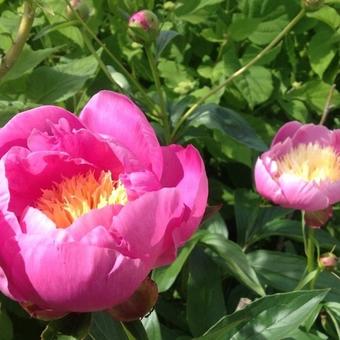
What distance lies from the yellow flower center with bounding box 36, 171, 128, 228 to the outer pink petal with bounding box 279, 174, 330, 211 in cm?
38

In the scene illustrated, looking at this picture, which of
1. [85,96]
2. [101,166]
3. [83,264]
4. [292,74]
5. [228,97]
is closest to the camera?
[83,264]

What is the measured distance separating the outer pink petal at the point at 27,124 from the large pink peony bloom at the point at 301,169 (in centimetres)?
40

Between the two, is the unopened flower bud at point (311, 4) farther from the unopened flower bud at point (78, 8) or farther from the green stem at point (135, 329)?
the green stem at point (135, 329)

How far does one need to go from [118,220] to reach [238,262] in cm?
44

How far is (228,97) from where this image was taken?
1327mm

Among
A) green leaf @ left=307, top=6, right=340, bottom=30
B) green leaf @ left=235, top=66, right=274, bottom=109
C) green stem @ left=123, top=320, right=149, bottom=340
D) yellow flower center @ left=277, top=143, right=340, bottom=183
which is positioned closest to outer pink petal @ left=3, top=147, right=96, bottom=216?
green stem @ left=123, top=320, right=149, bottom=340

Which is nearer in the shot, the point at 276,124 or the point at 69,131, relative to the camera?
the point at 69,131

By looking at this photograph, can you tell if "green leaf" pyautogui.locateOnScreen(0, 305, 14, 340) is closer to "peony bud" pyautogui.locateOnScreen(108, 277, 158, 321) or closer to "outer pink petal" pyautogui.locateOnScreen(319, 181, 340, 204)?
"peony bud" pyautogui.locateOnScreen(108, 277, 158, 321)

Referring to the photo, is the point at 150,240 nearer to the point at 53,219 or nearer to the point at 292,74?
the point at 53,219

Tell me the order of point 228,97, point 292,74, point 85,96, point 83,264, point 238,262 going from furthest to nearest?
point 292,74
point 228,97
point 85,96
point 238,262
point 83,264

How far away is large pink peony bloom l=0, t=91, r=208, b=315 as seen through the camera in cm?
47

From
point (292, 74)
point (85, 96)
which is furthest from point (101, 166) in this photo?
point (292, 74)

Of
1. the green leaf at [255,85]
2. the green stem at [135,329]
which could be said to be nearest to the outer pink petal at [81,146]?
the green stem at [135,329]

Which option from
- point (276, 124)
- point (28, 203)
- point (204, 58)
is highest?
point (28, 203)
